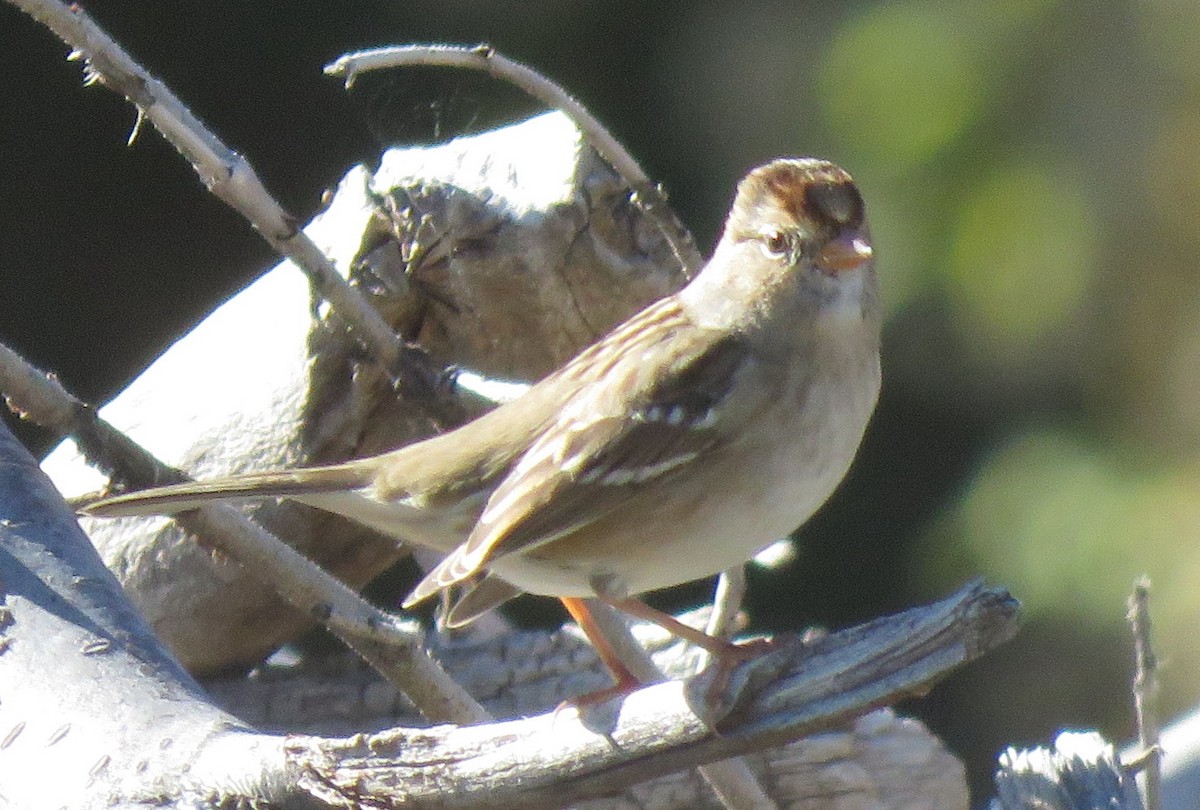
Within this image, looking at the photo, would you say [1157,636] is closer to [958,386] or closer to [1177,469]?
[1177,469]

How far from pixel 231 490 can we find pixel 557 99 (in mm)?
701

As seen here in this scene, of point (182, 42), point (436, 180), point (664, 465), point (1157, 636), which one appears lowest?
point (1157, 636)

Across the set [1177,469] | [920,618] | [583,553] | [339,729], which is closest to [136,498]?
[583,553]

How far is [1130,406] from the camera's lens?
321 cm

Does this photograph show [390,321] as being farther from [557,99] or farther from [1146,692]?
[1146,692]

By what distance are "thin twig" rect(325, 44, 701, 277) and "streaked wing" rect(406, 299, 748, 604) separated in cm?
32

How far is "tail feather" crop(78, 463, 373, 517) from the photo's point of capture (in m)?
2.05

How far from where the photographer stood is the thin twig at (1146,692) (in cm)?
199

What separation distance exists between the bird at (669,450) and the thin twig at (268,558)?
9 cm

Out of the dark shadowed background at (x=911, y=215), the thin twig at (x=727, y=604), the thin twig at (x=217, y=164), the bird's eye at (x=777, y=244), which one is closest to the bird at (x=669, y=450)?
the bird's eye at (x=777, y=244)

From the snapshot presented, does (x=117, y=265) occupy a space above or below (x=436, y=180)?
above

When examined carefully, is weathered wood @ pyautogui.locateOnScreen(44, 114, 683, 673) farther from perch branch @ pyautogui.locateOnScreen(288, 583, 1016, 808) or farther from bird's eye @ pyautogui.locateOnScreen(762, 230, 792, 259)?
perch branch @ pyautogui.locateOnScreen(288, 583, 1016, 808)

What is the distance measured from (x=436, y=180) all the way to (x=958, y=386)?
63.1 inches

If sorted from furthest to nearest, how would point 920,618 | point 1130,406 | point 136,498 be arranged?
1. point 1130,406
2. point 136,498
3. point 920,618
